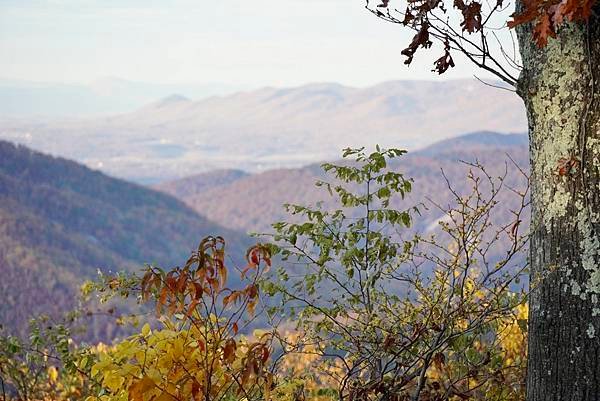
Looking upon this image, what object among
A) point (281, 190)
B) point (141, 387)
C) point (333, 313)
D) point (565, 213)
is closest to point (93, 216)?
point (281, 190)

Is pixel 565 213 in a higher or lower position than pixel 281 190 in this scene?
higher

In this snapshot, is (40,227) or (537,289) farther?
(40,227)

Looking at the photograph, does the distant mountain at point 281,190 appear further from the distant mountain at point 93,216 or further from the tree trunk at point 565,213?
the tree trunk at point 565,213

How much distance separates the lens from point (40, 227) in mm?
90375

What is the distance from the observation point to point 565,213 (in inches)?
117

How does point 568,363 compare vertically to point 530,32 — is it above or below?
below

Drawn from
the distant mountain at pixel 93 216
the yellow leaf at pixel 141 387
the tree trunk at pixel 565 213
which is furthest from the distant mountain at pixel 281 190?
the yellow leaf at pixel 141 387

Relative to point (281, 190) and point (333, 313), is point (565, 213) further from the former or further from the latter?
point (281, 190)

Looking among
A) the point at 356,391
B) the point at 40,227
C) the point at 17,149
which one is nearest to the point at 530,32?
the point at 356,391

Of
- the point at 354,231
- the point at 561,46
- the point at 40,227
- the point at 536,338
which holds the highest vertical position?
the point at 561,46

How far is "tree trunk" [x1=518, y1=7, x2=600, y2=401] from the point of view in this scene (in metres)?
2.91

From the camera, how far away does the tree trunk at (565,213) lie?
291 cm

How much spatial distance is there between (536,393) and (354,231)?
3.28ft

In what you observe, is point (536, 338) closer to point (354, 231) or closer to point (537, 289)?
point (537, 289)
